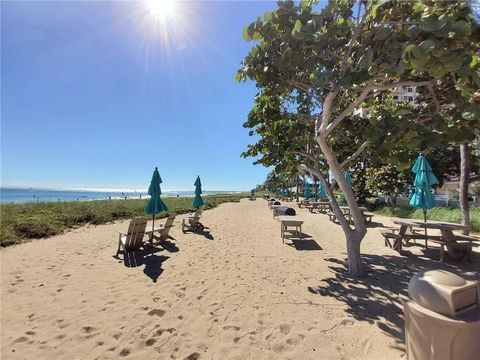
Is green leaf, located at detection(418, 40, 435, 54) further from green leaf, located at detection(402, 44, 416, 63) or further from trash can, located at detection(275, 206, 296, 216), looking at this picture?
trash can, located at detection(275, 206, 296, 216)

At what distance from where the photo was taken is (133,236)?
27.0ft

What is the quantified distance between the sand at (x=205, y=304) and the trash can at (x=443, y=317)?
89 centimetres

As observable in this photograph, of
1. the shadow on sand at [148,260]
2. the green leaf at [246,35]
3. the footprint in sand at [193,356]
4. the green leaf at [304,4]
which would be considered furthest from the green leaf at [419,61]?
the shadow on sand at [148,260]

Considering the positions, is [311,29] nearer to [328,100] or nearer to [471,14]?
[328,100]

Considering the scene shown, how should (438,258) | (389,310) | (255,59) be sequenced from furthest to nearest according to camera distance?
(438,258)
(255,59)
(389,310)

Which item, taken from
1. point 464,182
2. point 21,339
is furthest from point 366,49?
point 464,182

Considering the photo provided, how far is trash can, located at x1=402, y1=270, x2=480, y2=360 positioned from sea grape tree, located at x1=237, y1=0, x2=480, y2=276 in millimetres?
2710

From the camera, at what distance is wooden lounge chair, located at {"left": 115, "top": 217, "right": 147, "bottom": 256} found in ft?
26.5

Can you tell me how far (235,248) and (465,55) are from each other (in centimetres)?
731

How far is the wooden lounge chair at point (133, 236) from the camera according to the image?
318 inches

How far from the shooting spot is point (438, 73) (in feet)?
11.5

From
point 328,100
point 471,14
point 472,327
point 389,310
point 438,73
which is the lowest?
point 389,310

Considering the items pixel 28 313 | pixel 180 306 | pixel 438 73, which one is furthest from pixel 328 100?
pixel 28 313

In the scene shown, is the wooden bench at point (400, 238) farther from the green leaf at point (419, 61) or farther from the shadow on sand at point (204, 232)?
the shadow on sand at point (204, 232)
